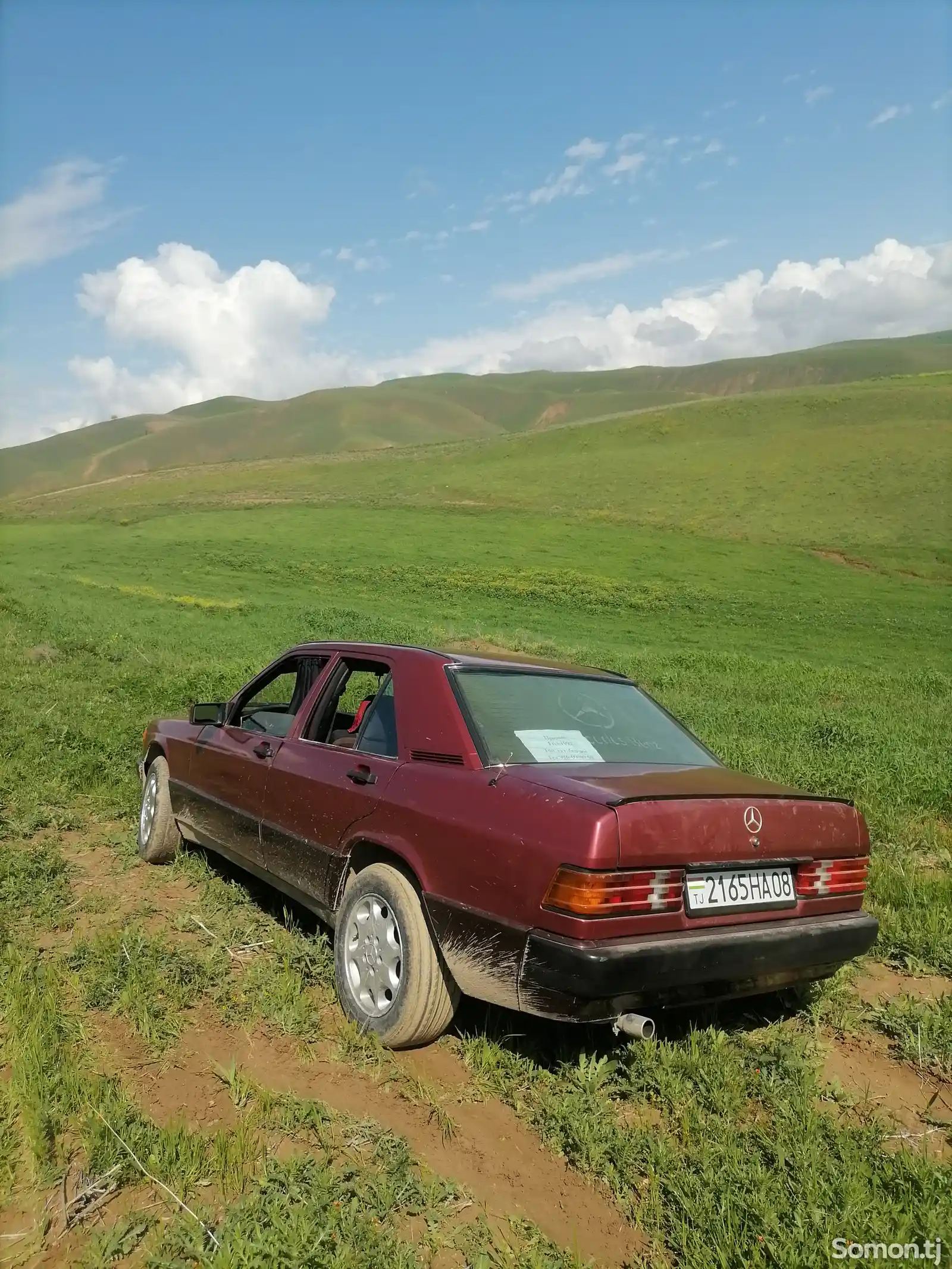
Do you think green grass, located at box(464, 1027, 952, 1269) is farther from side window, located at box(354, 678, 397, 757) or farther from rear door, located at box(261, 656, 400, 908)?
side window, located at box(354, 678, 397, 757)

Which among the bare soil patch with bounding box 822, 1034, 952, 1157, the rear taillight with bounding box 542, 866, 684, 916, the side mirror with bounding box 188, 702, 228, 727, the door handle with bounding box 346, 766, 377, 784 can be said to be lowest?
the bare soil patch with bounding box 822, 1034, 952, 1157

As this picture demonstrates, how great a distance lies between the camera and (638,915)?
9.98ft

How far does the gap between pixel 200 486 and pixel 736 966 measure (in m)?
77.7

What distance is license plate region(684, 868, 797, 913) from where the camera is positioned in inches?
126

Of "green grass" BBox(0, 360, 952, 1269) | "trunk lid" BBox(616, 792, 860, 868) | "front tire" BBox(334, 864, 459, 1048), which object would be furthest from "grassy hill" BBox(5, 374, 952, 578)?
"front tire" BBox(334, 864, 459, 1048)

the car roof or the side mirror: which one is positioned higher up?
the car roof

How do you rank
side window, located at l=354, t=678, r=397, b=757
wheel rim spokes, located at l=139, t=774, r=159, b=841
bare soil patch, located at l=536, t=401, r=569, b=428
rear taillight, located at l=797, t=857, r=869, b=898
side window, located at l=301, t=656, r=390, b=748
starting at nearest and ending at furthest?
rear taillight, located at l=797, t=857, r=869, b=898, side window, located at l=354, t=678, r=397, b=757, side window, located at l=301, t=656, r=390, b=748, wheel rim spokes, located at l=139, t=774, r=159, b=841, bare soil patch, located at l=536, t=401, r=569, b=428

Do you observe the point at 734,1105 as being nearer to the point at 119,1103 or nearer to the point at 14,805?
the point at 119,1103

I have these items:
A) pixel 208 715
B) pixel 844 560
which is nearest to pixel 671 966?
pixel 208 715

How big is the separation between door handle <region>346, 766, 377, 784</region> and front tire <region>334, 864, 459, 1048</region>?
1.19 feet

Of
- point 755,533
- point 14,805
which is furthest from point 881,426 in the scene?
point 14,805

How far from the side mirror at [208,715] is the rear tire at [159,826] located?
2.46 ft

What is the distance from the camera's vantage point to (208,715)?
18.0 feet

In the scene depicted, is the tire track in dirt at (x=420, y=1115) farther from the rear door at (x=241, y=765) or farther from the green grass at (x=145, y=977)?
the rear door at (x=241, y=765)
